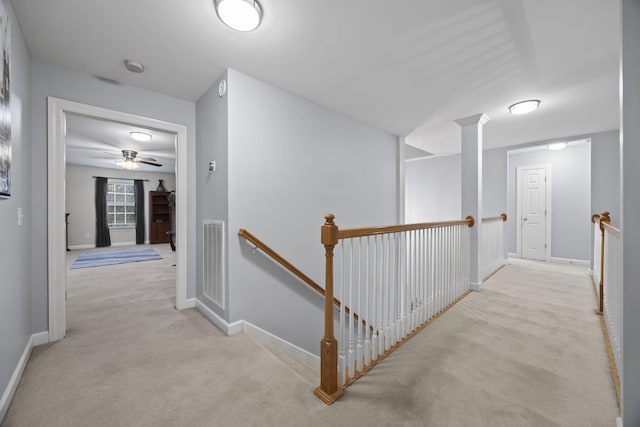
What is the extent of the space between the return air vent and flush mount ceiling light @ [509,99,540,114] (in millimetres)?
3571

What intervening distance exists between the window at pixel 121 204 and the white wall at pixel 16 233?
23.2 ft

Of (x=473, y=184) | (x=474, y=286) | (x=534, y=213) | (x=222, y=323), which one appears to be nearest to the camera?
(x=222, y=323)

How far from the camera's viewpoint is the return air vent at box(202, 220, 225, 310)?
2.31m

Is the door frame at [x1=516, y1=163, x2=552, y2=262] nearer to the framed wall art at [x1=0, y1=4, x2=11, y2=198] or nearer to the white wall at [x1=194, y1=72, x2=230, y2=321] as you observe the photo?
the white wall at [x1=194, y1=72, x2=230, y2=321]

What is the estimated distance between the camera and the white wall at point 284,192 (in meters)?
2.29

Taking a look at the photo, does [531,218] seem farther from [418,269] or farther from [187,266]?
[187,266]

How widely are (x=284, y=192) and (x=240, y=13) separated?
147 centimetres

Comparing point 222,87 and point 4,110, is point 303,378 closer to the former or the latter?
point 4,110

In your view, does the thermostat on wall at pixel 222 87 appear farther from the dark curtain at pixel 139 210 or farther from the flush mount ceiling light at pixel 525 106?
the dark curtain at pixel 139 210

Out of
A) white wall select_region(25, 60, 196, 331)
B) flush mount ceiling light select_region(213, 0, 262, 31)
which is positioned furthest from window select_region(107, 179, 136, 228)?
flush mount ceiling light select_region(213, 0, 262, 31)

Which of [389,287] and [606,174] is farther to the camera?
[606,174]

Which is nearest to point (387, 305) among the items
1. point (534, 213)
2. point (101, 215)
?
point (534, 213)

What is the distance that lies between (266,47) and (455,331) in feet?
9.30

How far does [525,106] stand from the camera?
3051mm
